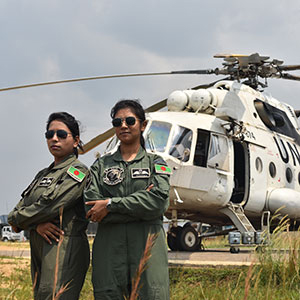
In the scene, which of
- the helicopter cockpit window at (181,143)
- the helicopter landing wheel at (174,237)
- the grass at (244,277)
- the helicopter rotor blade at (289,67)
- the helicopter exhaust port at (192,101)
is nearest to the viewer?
the grass at (244,277)

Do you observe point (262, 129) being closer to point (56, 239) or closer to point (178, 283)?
point (178, 283)

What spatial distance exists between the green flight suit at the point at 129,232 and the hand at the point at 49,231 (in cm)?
24

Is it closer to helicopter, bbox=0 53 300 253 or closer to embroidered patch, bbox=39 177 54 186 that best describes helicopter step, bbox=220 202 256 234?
helicopter, bbox=0 53 300 253

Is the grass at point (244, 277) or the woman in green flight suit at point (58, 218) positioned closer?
the woman in green flight suit at point (58, 218)

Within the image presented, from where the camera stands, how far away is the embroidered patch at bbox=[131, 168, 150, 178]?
3.10 meters

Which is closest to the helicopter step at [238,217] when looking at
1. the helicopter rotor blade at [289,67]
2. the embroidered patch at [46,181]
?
the helicopter rotor blade at [289,67]

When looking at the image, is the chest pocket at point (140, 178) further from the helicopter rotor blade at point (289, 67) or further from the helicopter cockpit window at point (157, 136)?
the helicopter rotor blade at point (289, 67)

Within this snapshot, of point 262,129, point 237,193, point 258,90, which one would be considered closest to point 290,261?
point 237,193

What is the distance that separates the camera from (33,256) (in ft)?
10.6

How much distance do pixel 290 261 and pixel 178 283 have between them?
1328 mm

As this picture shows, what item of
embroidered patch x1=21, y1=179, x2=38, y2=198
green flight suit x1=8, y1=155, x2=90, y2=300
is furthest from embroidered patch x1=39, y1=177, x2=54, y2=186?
embroidered patch x1=21, y1=179, x2=38, y2=198

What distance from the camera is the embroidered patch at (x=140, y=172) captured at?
310 centimetres

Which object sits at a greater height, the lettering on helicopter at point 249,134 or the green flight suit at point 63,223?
the lettering on helicopter at point 249,134

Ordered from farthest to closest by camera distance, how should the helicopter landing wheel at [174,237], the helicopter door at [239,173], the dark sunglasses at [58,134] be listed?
the helicopter door at [239,173]
the helicopter landing wheel at [174,237]
the dark sunglasses at [58,134]
